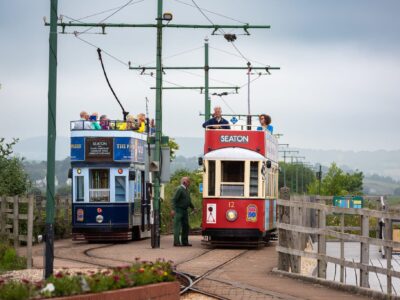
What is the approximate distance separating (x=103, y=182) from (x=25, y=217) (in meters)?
10.2

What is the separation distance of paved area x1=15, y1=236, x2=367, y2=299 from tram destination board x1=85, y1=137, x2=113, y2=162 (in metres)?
2.54

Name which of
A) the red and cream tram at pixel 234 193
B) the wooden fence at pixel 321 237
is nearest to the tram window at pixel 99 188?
the red and cream tram at pixel 234 193

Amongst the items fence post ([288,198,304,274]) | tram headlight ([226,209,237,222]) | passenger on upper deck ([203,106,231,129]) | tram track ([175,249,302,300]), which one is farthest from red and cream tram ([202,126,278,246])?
tram track ([175,249,302,300])

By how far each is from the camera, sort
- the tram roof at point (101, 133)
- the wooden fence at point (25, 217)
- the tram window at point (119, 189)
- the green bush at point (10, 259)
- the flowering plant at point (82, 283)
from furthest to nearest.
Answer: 1. the tram window at point (119, 189)
2. the tram roof at point (101, 133)
3. the wooden fence at point (25, 217)
4. the green bush at point (10, 259)
5. the flowering plant at point (82, 283)

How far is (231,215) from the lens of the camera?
31594 millimetres

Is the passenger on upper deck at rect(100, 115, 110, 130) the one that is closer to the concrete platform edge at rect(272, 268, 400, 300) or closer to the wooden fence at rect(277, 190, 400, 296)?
the wooden fence at rect(277, 190, 400, 296)

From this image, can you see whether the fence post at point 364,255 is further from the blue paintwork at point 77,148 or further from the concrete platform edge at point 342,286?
the blue paintwork at point 77,148

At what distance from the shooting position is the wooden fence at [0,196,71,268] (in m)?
26.1

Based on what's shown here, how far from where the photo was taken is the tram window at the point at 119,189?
3522 cm

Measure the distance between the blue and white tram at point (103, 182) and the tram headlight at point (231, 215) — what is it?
465 centimetres

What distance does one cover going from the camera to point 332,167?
443 ft

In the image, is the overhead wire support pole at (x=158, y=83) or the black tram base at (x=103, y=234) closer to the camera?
the overhead wire support pole at (x=158, y=83)

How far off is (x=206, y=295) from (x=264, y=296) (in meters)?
0.95

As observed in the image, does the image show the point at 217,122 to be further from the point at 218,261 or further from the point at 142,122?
the point at 218,261
